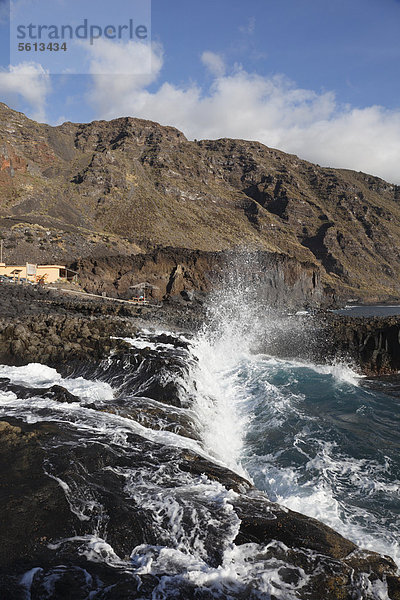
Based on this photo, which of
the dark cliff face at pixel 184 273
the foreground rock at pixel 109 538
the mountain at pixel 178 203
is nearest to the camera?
the foreground rock at pixel 109 538

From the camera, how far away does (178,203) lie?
85.4 m

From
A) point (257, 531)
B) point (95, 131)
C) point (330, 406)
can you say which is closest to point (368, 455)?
point (330, 406)

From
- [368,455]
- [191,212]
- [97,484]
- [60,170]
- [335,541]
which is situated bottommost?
[368,455]

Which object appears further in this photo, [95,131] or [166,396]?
[95,131]

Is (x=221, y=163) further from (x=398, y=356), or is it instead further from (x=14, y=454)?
(x=14, y=454)

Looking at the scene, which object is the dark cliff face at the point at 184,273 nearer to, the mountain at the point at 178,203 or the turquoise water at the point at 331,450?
the mountain at the point at 178,203

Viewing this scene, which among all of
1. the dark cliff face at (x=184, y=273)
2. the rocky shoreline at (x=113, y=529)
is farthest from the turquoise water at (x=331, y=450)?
the dark cliff face at (x=184, y=273)

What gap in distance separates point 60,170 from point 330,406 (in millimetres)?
87985

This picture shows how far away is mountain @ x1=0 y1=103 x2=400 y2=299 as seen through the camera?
55.6 meters

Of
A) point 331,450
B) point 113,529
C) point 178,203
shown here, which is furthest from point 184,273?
point 178,203

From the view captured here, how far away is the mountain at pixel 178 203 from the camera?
2190 inches

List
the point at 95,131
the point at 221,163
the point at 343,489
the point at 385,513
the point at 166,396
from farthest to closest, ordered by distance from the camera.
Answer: the point at 221,163 < the point at 95,131 < the point at 166,396 < the point at 343,489 < the point at 385,513

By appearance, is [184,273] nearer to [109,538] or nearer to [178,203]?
[109,538]

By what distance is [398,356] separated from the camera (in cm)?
1591
